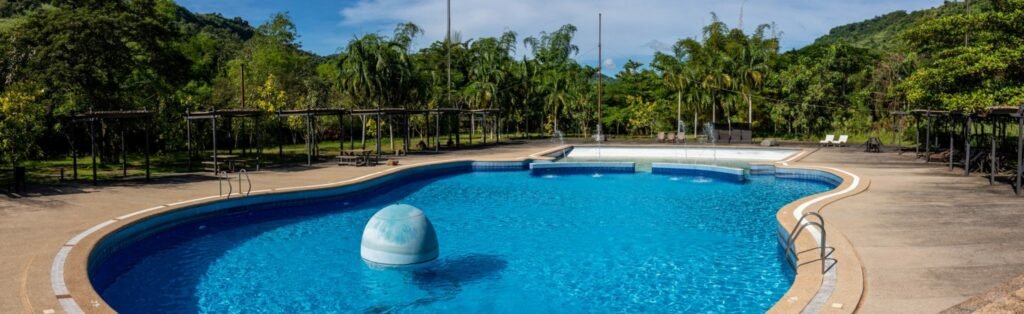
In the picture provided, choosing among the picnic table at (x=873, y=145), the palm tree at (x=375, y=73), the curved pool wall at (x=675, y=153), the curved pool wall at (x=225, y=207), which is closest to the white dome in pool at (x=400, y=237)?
the curved pool wall at (x=225, y=207)

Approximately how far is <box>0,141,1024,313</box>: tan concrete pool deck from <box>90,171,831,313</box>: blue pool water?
111cm

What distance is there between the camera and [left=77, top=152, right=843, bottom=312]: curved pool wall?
10.5 meters

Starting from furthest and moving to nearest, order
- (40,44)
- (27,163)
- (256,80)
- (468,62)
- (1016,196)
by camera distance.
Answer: (468,62)
(256,80)
(27,163)
(40,44)
(1016,196)

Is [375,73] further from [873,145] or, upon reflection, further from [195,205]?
[873,145]

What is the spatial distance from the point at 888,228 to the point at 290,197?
1206 centimetres

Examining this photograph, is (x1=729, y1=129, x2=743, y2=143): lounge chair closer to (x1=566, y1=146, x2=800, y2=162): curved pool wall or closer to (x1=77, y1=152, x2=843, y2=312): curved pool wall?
(x1=566, y1=146, x2=800, y2=162): curved pool wall

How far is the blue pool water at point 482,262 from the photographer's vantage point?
8.41 metres

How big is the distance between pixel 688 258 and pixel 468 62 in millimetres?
48273

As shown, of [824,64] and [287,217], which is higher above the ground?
[824,64]

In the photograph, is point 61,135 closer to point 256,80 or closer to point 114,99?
point 114,99

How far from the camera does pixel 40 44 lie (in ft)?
64.3

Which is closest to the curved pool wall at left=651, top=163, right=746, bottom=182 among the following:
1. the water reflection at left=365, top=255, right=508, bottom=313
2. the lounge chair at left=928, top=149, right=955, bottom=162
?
the lounge chair at left=928, top=149, right=955, bottom=162

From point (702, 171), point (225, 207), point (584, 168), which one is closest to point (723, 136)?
point (702, 171)

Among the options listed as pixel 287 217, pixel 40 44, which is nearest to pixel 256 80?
pixel 40 44
